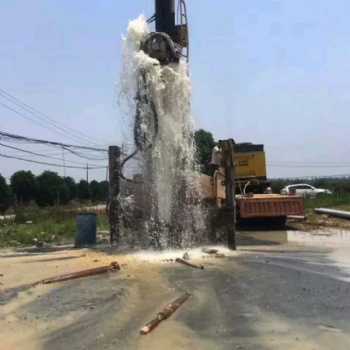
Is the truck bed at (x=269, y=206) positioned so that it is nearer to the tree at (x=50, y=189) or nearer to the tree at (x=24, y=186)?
the tree at (x=50, y=189)

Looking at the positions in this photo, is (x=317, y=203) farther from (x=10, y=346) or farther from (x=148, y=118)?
(x=10, y=346)

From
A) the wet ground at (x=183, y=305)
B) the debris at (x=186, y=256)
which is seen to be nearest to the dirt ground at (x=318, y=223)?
the wet ground at (x=183, y=305)

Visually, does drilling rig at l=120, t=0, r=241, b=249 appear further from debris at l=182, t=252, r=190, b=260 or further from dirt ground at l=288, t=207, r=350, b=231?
dirt ground at l=288, t=207, r=350, b=231

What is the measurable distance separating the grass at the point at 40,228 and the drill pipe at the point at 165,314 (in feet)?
34.0

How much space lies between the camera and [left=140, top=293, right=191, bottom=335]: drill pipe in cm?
609

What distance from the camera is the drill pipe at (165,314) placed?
6094 millimetres

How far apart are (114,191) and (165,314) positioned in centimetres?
695

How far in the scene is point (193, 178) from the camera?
1288 centimetres

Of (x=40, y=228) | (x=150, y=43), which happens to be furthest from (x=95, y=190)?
(x=150, y=43)

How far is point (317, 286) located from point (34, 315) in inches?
156

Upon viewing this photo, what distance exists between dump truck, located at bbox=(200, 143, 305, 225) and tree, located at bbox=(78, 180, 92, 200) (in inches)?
1856

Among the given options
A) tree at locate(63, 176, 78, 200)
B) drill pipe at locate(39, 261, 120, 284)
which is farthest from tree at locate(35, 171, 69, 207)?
drill pipe at locate(39, 261, 120, 284)

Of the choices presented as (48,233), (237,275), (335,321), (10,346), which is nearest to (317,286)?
(237,275)

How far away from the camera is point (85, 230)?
15094mm
